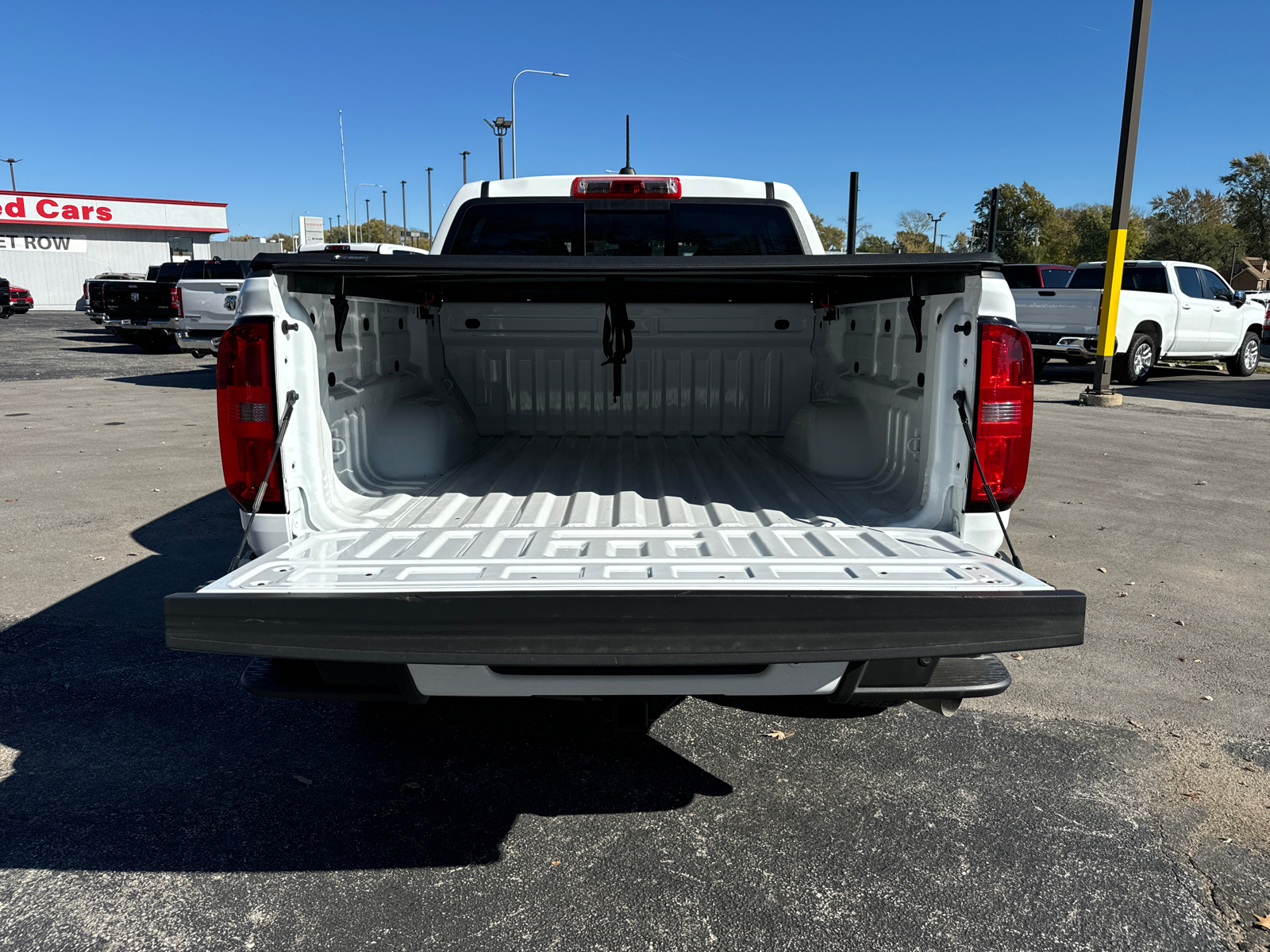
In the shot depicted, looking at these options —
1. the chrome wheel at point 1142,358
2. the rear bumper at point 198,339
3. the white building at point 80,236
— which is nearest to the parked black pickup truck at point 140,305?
the rear bumper at point 198,339

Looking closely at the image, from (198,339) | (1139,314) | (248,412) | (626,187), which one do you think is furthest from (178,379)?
(1139,314)

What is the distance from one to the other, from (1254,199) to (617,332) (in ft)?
242

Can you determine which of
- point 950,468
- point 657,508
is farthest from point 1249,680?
point 657,508

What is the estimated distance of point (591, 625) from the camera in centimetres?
221

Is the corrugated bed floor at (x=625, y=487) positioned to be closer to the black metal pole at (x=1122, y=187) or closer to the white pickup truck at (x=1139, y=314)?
the black metal pole at (x=1122, y=187)

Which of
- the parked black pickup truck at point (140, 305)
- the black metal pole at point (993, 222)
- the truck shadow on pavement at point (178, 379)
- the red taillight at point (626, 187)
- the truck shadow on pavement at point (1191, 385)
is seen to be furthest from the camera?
the parked black pickup truck at point (140, 305)

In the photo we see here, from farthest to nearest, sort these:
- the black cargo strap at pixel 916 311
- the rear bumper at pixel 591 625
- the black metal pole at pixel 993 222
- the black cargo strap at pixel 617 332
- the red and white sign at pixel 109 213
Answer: the red and white sign at pixel 109 213 < the black metal pole at pixel 993 222 < the black cargo strap at pixel 617 332 < the black cargo strap at pixel 916 311 < the rear bumper at pixel 591 625

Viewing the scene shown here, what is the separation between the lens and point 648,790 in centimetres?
309

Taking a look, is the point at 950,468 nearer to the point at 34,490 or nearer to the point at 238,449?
the point at 238,449

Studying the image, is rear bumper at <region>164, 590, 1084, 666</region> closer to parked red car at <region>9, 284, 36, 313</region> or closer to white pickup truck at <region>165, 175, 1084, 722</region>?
white pickup truck at <region>165, 175, 1084, 722</region>

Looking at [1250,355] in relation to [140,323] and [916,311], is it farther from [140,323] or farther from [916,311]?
[140,323]

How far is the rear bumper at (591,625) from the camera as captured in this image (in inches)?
86.7

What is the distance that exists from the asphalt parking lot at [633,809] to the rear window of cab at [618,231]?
Answer: 93.2 inches

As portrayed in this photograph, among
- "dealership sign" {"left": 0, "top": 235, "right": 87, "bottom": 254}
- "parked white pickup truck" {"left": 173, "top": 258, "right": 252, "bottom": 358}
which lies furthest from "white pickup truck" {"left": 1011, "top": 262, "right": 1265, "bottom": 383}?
"dealership sign" {"left": 0, "top": 235, "right": 87, "bottom": 254}
